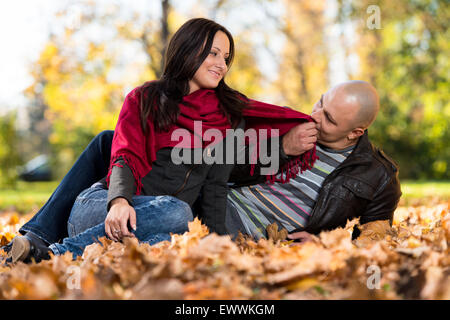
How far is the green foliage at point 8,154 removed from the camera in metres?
11.3

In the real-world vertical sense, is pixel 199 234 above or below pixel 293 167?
below

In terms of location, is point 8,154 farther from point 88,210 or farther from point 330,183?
point 330,183

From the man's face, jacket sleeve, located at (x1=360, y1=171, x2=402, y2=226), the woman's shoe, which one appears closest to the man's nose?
the man's face

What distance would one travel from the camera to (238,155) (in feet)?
9.45

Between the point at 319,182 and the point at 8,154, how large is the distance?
416 inches

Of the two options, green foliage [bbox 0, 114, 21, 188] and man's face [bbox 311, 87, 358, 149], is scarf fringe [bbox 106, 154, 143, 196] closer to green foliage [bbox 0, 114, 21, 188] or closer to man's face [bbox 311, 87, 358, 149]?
man's face [bbox 311, 87, 358, 149]

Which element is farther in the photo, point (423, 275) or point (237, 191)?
point (237, 191)

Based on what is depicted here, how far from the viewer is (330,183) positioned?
8.77 ft

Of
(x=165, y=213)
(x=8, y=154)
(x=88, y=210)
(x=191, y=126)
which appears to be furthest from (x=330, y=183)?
(x=8, y=154)

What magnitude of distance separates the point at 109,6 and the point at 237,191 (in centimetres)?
1278

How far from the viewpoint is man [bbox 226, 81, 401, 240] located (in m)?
2.64

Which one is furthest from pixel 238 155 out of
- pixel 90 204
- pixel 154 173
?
pixel 90 204
